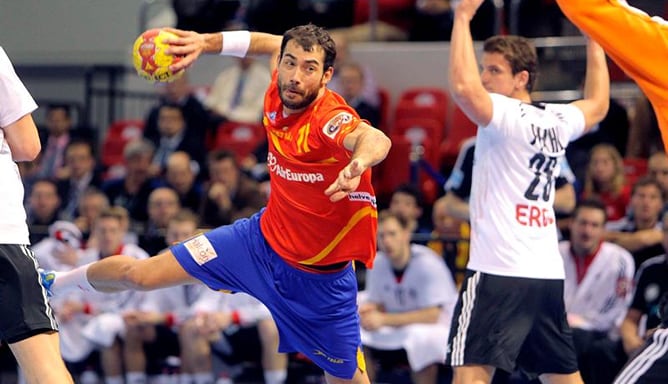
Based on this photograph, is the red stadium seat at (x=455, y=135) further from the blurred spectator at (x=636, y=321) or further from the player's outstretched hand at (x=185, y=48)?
the player's outstretched hand at (x=185, y=48)

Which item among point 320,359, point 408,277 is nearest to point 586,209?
point 408,277

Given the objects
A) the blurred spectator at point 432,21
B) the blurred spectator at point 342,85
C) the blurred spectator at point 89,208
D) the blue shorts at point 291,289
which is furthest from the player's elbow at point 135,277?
the blurred spectator at point 432,21

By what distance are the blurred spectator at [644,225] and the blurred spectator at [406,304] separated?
1.47m

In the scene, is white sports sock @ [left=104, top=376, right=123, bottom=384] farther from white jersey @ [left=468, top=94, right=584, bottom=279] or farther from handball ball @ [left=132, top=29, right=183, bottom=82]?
white jersey @ [left=468, top=94, right=584, bottom=279]

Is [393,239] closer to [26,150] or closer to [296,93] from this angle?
[296,93]

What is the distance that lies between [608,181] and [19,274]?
6350mm

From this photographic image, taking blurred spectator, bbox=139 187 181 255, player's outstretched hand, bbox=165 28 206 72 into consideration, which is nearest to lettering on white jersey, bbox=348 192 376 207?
player's outstretched hand, bbox=165 28 206 72

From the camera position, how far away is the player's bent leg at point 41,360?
514 cm

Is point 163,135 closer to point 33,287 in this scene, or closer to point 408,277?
point 408,277

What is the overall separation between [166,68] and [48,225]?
6.09 meters

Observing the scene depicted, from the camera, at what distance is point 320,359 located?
615 cm

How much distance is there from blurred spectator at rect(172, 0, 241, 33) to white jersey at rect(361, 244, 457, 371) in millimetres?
5969

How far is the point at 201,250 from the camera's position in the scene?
A: 6.16m

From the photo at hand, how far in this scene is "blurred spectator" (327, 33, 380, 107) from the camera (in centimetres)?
1242
